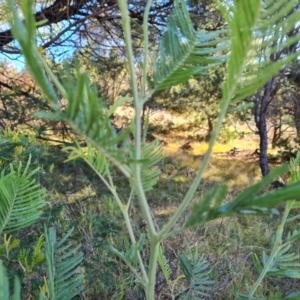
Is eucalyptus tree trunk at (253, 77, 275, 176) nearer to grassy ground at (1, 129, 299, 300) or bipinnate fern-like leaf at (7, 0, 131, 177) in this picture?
grassy ground at (1, 129, 299, 300)

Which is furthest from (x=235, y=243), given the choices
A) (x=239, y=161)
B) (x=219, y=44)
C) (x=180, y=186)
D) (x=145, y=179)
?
(x=239, y=161)

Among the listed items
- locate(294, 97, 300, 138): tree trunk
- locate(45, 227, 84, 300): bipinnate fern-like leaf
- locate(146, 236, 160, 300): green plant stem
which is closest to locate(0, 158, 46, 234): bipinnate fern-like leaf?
locate(45, 227, 84, 300): bipinnate fern-like leaf

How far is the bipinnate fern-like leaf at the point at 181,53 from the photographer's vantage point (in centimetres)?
25

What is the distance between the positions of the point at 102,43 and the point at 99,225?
56.8 inches

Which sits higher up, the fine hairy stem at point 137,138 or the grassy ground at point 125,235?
the fine hairy stem at point 137,138

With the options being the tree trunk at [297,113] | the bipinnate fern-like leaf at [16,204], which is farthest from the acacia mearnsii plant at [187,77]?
the tree trunk at [297,113]

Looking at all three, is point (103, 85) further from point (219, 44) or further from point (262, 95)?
point (219, 44)

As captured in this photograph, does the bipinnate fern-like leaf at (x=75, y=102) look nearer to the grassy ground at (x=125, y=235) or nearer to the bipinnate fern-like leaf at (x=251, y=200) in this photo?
the bipinnate fern-like leaf at (x=251, y=200)

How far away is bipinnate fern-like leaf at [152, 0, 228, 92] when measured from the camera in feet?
0.82

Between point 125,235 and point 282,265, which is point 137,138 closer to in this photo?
point 282,265

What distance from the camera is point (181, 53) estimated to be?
10.2 inches

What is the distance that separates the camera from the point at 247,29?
0.65 ft

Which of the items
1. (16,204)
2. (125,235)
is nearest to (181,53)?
(16,204)

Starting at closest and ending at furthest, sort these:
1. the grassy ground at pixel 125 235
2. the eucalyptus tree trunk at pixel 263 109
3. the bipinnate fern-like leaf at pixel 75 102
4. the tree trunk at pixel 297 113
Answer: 1. the bipinnate fern-like leaf at pixel 75 102
2. the grassy ground at pixel 125 235
3. the eucalyptus tree trunk at pixel 263 109
4. the tree trunk at pixel 297 113
